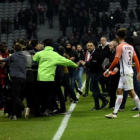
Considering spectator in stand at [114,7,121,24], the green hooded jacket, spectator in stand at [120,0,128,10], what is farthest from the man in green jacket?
spectator in stand at [120,0,128,10]

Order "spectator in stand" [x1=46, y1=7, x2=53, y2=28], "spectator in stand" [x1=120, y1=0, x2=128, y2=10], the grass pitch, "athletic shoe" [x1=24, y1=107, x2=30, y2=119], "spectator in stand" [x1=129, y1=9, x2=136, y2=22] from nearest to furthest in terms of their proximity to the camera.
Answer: the grass pitch < "athletic shoe" [x1=24, y1=107, x2=30, y2=119] < "spectator in stand" [x1=129, y1=9, x2=136, y2=22] < "spectator in stand" [x1=46, y1=7, x2=53, y2=28] < "spectator in stand" [x1=120, y1=0, x2=128, y2=10]

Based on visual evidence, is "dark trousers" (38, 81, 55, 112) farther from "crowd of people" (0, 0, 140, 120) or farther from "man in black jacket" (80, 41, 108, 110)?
"man in black jacket" (80, 41, 108, 110)

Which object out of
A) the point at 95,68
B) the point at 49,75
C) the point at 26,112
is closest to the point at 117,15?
the point at 95,68

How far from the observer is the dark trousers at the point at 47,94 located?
52.2 ft

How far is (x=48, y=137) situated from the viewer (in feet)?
38.5

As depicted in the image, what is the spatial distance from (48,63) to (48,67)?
0.31 feet

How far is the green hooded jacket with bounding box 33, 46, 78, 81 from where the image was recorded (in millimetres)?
15742

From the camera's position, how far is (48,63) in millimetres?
15852

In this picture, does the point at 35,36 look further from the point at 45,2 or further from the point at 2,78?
the point at 2,78

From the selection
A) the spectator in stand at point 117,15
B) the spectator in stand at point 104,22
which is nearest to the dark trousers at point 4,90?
the spectator in stand at point 104,22

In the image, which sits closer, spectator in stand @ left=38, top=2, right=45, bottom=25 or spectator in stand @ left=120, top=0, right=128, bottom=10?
spectator in stand @ left=38, top=2, right=45, bottom=25

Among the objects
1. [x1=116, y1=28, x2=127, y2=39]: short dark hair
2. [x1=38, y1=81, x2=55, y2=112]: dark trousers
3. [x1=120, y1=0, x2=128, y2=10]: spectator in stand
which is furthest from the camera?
[x1=120, y1=0, x2=128, y2=10]: spectator in stand

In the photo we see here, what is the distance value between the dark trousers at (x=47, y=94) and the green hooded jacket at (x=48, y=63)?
174 millimetres

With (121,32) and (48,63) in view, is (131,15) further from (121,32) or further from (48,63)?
(121,32)
